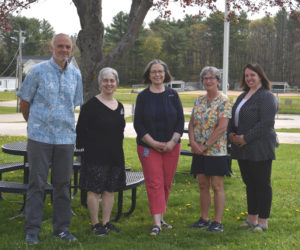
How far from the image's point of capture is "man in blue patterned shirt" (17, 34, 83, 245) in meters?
4.34

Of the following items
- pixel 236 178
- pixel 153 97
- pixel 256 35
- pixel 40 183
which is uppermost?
pixel 256 35

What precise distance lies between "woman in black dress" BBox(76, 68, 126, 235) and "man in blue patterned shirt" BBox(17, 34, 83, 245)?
0.22m

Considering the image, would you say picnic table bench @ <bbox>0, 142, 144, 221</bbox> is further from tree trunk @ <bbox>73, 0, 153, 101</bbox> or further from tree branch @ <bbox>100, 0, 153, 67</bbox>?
tree branch @ <bbox>100, 0, 153, 67</bbox>

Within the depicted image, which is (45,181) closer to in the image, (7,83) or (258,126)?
(258,126)

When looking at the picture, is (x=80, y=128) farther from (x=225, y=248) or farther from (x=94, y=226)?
(x=225, y=248)

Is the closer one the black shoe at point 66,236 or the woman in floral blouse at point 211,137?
the black shoe at point 66,236

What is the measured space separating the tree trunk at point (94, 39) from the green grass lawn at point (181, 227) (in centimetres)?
211

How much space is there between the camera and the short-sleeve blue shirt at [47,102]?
433 cm

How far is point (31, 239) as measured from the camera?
445cm

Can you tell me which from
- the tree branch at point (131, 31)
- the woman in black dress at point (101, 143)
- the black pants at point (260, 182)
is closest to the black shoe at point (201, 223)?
the black pants at point (260, 182)

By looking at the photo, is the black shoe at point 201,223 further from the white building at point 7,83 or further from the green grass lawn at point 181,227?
the white building at point 7,83

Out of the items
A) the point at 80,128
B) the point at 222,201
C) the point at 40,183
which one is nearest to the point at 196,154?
the point at 222,201

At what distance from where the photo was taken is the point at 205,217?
524 cm

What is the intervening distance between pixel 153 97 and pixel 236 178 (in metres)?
4.04
